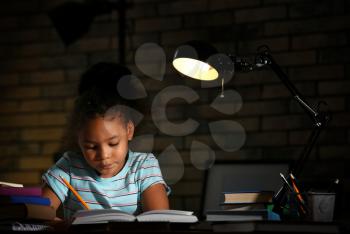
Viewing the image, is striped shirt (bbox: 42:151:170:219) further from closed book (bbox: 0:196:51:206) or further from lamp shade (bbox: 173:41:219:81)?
closed book (bbox: 0:196:51:206)

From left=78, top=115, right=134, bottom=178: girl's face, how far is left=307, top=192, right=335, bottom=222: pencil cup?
74 cm

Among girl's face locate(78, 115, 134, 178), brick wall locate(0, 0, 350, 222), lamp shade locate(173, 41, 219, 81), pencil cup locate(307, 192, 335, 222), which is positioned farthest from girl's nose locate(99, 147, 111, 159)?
brick wall locate(0, 0, 350, 222)

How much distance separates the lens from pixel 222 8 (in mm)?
2939

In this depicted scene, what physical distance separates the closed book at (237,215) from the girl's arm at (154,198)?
61 centimetres

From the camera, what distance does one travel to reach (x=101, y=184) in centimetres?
208

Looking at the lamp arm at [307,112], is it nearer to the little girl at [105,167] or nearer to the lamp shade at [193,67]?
the lamp shade at [193,67]

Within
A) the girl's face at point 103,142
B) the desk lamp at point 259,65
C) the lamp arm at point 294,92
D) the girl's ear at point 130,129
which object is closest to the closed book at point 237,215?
the desk lamp at point 259,65

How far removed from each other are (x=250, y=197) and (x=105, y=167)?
0.60 metres

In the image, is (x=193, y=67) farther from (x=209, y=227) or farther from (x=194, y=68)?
(x=209, y=227)

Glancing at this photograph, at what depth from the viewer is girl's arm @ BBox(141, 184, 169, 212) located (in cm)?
201

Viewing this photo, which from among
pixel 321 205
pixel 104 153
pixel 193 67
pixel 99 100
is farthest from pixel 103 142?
pixel 321 205

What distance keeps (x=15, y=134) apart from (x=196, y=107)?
107 centimetres

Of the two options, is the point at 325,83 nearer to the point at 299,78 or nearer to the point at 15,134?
the point at 299,78

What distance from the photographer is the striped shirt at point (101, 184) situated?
2.05 meters
